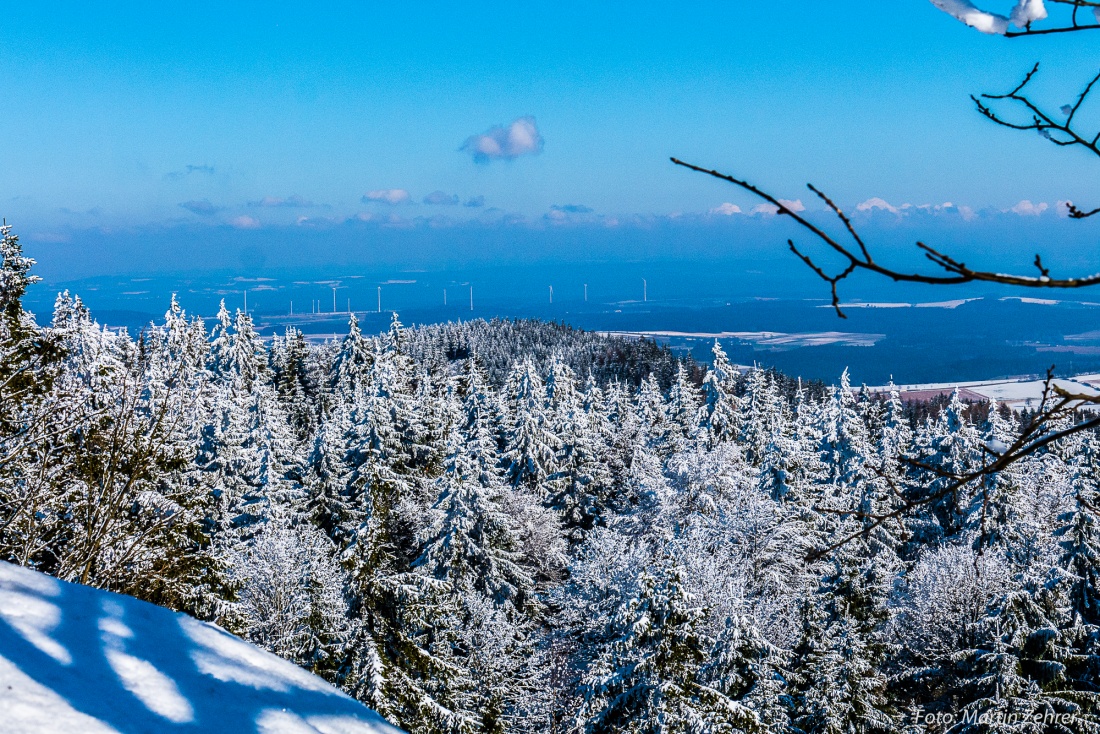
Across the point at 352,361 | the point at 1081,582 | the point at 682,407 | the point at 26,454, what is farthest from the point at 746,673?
the point at 352,361

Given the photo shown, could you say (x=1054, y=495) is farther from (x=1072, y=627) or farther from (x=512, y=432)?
(x=512, y=432)

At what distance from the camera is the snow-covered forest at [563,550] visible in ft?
27.4

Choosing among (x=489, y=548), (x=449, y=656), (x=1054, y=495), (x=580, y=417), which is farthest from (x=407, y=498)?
(x=1054, y=495)

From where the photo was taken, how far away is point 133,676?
3.21 metres

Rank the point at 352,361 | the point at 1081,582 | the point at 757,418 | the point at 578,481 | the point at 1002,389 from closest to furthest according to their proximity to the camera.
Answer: the point at 1081,582, the point at 578,481, the point at 757,418, the point at 352,361, the point at 1002,389

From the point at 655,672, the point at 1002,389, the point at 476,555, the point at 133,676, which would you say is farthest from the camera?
the point at 1002,389

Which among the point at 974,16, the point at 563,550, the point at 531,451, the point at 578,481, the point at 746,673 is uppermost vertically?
the point at 974,16

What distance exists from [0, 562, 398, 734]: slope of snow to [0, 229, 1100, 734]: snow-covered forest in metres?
2.56

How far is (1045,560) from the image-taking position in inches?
635

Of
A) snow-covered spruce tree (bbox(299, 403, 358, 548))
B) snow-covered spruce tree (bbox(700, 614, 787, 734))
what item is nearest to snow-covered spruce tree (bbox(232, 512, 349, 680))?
snow-covered spruce tree (bbox(299, 403, 358, 548))

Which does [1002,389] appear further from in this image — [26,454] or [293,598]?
[26,454]

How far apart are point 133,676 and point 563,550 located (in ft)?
75.4

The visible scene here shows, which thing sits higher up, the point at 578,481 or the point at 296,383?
the point at 296,383

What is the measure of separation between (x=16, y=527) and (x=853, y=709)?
46.6 feet
